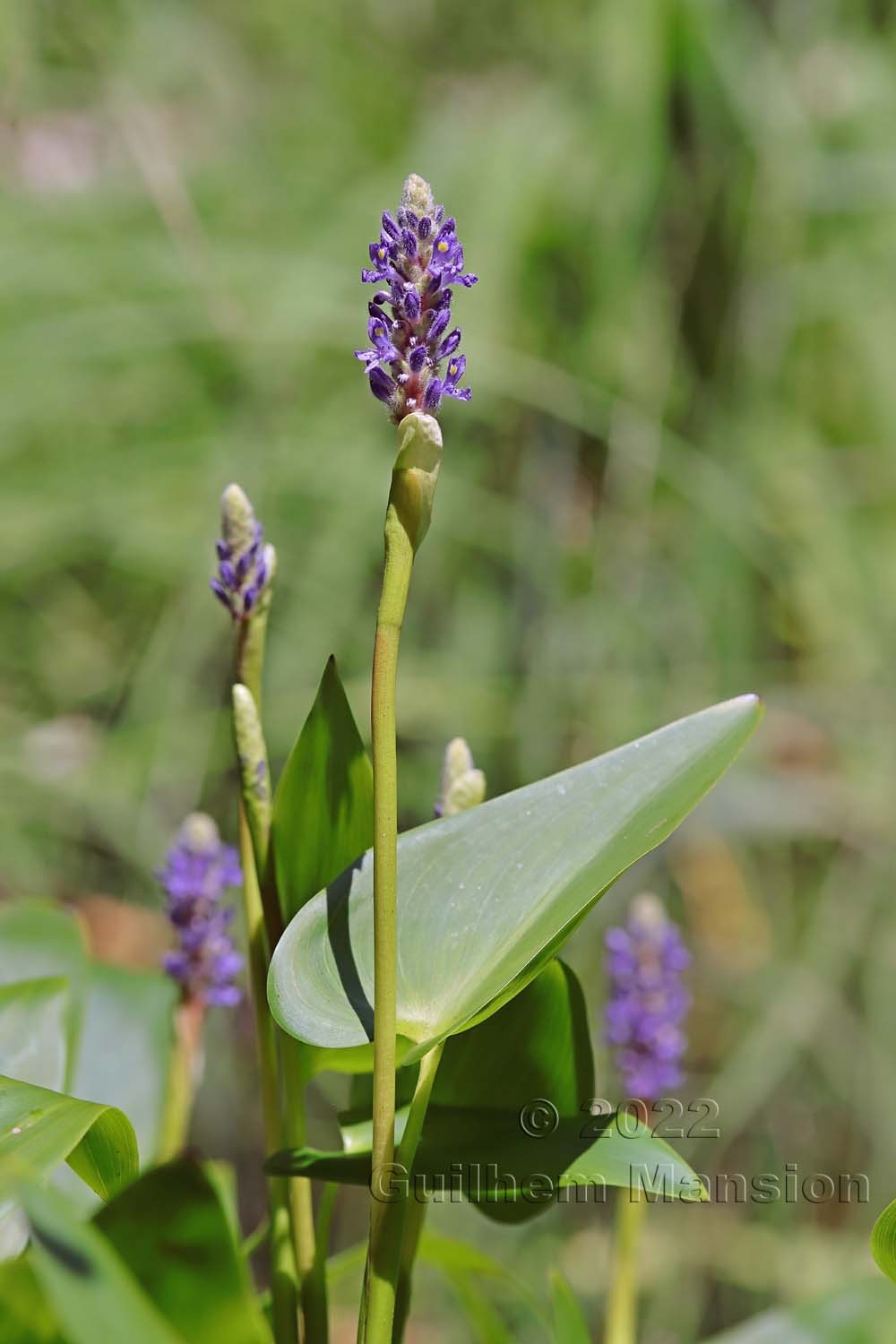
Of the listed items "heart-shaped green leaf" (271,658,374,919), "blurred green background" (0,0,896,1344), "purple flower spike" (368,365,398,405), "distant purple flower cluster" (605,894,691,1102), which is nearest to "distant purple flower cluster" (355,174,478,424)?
"purple flower spike" (368,365,398,405)

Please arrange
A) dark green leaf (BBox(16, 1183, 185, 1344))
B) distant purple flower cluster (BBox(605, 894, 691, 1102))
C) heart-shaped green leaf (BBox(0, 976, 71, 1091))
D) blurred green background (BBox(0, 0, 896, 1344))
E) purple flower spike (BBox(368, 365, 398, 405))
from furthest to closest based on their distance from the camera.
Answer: blurred green background (BBox(0, 0, 896, 1344)), distant purple flower cluster (BBox(605, 894, 691, 1102)), heart-shaped green leaf (BBox(0, 976, 71, 1091)), purple flower spike (BBox(368, 365, 398, 405)), dark green leaf (BBox(16, 1183, 185, 1344))

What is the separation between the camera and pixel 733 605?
4.47 feet

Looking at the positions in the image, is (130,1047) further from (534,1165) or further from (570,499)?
(570,499)

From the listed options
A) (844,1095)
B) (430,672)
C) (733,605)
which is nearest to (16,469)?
(430,672)

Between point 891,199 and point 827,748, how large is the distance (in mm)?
632

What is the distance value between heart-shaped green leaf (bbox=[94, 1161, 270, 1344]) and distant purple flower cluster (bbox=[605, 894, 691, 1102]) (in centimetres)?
28

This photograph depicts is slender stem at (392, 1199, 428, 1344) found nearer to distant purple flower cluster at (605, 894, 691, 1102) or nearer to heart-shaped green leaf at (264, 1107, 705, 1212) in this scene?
heart-shaped green leaf at (264, 1107, 705, 1212)

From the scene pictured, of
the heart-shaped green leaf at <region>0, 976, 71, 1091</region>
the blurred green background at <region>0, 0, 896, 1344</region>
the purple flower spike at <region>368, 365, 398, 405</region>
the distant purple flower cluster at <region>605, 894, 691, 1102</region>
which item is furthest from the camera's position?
the blurred green background at <region>0, 0, 896, 1344</region>

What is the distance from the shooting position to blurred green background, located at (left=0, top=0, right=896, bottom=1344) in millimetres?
1290

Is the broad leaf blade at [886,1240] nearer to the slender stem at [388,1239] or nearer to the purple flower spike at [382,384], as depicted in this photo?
the slender stem at [388,1239]

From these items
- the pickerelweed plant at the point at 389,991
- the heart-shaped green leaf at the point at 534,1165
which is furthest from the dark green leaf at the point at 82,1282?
the heart-shaped green leaf at the point at 534,1165

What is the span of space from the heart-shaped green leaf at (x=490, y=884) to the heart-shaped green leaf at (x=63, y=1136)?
2.3 inches

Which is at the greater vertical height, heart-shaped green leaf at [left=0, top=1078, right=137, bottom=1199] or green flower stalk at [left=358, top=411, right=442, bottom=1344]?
green flower stalk at [left=358, top=411, right=442, bottom=1344]

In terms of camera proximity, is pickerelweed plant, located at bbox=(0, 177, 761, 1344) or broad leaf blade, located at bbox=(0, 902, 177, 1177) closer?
pickerelweed plant, located at bbox=(0, 177, 761, 1344)
